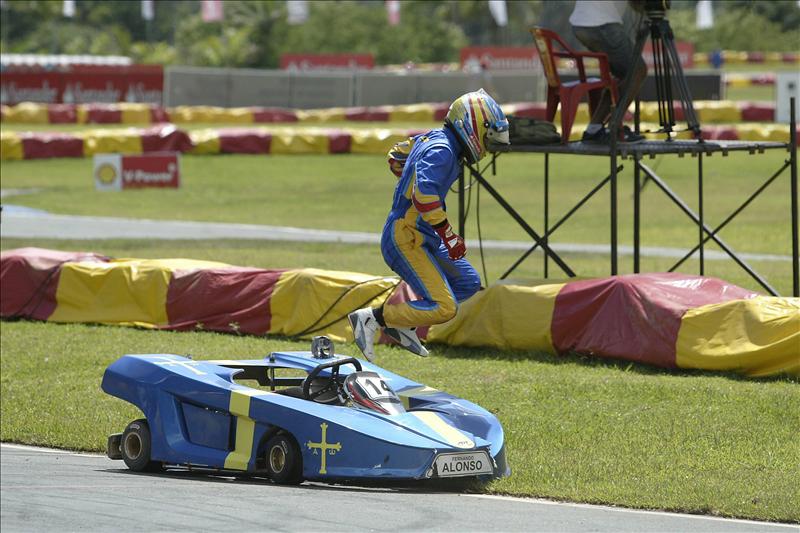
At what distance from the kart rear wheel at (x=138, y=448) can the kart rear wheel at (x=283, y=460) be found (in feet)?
3.05

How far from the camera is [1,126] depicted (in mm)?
41062

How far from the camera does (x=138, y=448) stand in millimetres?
8461

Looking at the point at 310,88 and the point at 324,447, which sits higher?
the point at 310,88

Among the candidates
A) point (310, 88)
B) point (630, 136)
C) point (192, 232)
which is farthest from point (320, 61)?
point (630, 136)

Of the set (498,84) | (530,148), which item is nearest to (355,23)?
(498,84)

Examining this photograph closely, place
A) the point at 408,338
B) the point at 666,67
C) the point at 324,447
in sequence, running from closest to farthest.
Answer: the point at 324,447 < the point at 408,338 < the point at 666,67

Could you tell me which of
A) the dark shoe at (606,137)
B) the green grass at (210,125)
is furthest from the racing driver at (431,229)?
the green grass at (210,125)

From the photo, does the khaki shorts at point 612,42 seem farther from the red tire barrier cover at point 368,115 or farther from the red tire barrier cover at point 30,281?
the red tire barrier cover at point 368,115

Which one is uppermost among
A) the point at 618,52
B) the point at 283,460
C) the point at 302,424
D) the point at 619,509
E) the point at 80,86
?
the point at 80,86

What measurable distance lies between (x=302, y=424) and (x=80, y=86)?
42.2m

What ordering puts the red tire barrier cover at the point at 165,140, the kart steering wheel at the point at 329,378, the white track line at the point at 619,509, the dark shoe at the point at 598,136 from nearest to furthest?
1. the white track line at the point at 619,509
2. the kart steering wheel at the point at 329,378
3. the dark shoe at the point at 598,136
4. the red tire barrier cover at the point at 165,140

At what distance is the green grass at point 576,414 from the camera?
7660 mm

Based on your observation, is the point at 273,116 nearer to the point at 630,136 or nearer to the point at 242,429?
the point at 630,136

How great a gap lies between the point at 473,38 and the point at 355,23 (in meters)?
40.3
